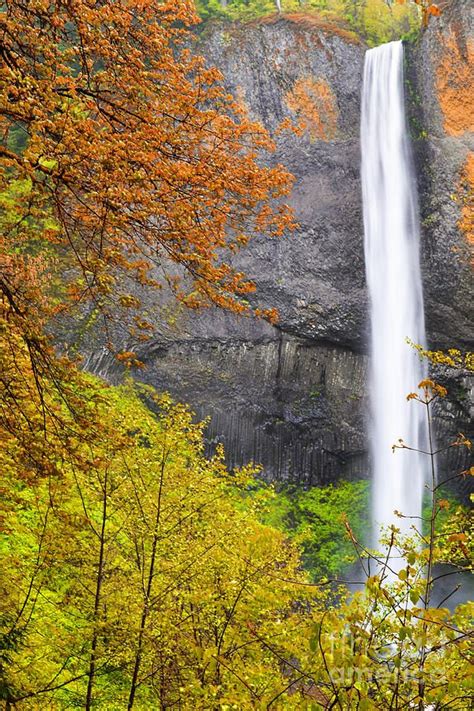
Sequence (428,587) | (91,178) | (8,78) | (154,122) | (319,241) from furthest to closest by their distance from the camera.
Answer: (319,241)
(154,122)
(91,178)
(8,78)
(428,587)

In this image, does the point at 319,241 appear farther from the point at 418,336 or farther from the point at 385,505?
the point at 385,505

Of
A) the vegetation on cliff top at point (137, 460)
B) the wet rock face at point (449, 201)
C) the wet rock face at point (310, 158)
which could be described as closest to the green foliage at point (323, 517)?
the wet rock face at point (449, 201)

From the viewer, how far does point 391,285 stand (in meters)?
20.3

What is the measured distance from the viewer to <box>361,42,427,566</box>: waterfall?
1958cm

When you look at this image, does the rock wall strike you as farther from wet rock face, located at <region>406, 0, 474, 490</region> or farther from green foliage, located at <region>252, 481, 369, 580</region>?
green foliage, located at <region>252, 481, 369, 580</region>

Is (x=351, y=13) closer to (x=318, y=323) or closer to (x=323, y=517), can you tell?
(x=318, y=323)

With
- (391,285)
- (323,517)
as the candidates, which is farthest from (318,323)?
(323,517)

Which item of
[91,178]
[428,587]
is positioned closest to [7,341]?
[91,178]

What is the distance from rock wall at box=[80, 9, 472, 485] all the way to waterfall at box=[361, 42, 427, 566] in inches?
16.2

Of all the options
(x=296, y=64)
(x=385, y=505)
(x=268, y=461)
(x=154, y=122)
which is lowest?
(x=154, y=122)

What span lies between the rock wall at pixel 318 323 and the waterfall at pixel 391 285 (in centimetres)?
41

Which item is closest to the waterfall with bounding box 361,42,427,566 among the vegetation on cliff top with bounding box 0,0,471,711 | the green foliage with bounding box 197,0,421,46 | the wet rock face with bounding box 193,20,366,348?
the wet rock face with bounding box 193,20,366,348

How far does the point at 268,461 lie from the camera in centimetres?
2012

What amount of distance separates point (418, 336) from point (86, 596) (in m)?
16.4
